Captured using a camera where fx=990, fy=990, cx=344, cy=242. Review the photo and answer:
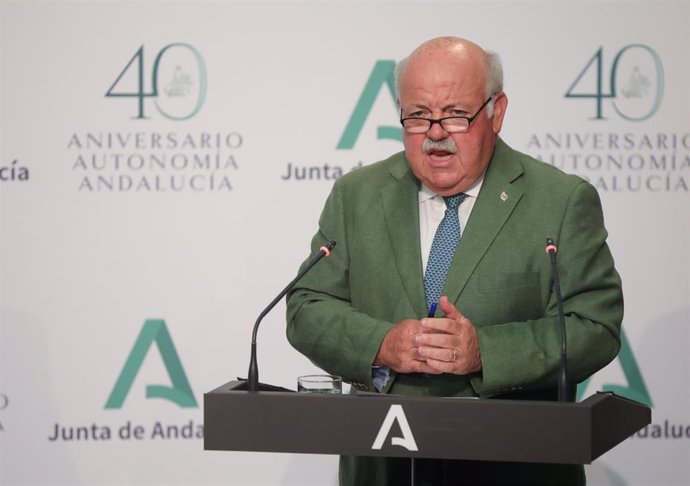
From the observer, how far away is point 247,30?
13.6 ft

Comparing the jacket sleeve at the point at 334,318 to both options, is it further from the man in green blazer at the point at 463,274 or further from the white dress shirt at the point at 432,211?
the white dress shirt at the point at 432,211

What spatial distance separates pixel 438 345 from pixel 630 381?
2169 mm

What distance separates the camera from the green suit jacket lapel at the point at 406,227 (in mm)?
2645

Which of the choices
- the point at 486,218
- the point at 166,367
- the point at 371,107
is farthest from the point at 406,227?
the point at 166,367

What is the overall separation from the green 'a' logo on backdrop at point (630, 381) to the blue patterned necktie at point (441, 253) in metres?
1.73

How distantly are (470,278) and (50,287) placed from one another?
7.25ft

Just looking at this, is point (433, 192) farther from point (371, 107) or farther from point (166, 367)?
point (166, 367)

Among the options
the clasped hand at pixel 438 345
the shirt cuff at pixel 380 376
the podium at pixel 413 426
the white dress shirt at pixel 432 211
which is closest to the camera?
the podium at pixel 413 426

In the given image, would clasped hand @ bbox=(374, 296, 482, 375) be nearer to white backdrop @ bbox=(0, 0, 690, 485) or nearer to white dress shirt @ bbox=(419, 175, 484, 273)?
white dress shirt @ bbox=(419, 175, 484, 273)

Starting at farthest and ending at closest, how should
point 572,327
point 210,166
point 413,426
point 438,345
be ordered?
1. point 210,166
2. point 572,327
3. point 438,345
4. point 413,426

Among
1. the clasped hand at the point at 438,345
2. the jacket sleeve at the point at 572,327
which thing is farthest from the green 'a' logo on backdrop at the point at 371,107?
the clasped hand at the point at 438,345

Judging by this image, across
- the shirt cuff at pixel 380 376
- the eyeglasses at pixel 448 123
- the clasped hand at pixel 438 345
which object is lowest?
the shirt cuff at pixel 380 376

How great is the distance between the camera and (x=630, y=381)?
4.18 metres

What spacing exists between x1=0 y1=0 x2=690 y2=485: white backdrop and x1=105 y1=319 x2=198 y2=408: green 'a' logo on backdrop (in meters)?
0.02
